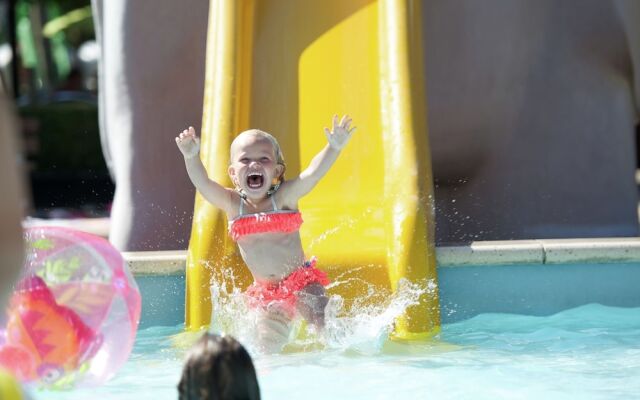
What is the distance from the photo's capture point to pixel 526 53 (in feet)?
19.6

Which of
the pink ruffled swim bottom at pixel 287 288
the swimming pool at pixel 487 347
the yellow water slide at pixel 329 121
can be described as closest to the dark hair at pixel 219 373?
the swimming pool at pixel 487 347

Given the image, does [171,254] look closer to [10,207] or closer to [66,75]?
[10,207]

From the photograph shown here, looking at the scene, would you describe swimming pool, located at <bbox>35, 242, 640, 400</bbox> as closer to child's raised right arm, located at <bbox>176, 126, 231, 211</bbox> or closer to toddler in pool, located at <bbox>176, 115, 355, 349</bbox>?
toddler in pool, located at <bbox>176, 115, 355, 349</bbox>

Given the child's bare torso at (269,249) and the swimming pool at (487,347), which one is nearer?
the swimming pool at (487,347)

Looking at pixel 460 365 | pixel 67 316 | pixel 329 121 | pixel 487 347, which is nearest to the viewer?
pixel 67 316

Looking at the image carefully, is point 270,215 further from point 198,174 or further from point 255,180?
point 198,174

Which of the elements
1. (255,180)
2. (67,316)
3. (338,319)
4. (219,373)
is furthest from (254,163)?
(219,373)

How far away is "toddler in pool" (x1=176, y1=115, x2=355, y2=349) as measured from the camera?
160 inches

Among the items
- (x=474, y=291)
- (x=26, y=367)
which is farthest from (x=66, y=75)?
(x=26, y=367)

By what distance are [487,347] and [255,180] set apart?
1.16 meters

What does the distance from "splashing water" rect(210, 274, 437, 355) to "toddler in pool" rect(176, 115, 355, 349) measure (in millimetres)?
59

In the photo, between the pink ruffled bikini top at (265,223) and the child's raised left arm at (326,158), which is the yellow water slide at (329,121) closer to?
the pink ruffled bikini top at (265,223)

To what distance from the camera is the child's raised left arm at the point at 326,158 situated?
13.5 ft

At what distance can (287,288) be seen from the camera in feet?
13.3
